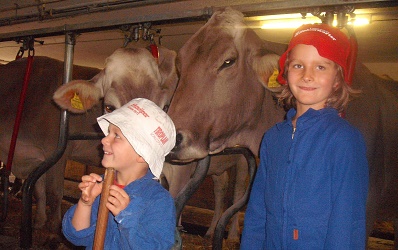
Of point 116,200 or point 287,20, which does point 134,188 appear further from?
point 287,20

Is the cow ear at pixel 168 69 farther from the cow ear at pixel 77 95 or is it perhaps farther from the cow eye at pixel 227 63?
the cow eye at pixel 227 63

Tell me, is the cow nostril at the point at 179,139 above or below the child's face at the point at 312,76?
below

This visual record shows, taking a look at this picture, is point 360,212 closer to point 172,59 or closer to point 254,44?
point 254,44

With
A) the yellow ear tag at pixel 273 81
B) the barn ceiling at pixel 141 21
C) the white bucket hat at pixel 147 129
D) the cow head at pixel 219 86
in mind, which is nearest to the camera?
the white bucket hat at pixel 147 129

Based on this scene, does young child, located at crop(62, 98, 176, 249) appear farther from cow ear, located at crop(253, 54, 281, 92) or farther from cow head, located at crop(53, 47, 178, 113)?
cow head, located at crop(53, 47, 178, 113)

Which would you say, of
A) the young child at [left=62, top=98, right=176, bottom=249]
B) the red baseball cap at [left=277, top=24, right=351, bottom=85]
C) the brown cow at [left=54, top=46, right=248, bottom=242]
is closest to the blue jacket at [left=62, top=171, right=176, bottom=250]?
the young child at [left=62, top=98, right=176, bottom=249]

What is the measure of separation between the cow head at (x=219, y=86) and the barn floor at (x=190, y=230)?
5.35 feet

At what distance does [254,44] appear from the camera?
2357mm

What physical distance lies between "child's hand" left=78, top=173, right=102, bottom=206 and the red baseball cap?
90 cm

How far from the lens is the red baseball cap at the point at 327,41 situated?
4.97 ft

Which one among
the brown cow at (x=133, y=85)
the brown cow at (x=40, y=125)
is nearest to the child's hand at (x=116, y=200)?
the brown cow at (x=133, y=85)

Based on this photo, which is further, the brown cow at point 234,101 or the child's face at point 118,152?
the brown cow at point 234,101

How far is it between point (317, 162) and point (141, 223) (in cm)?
66

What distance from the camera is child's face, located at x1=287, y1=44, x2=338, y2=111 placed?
1.53 meters
